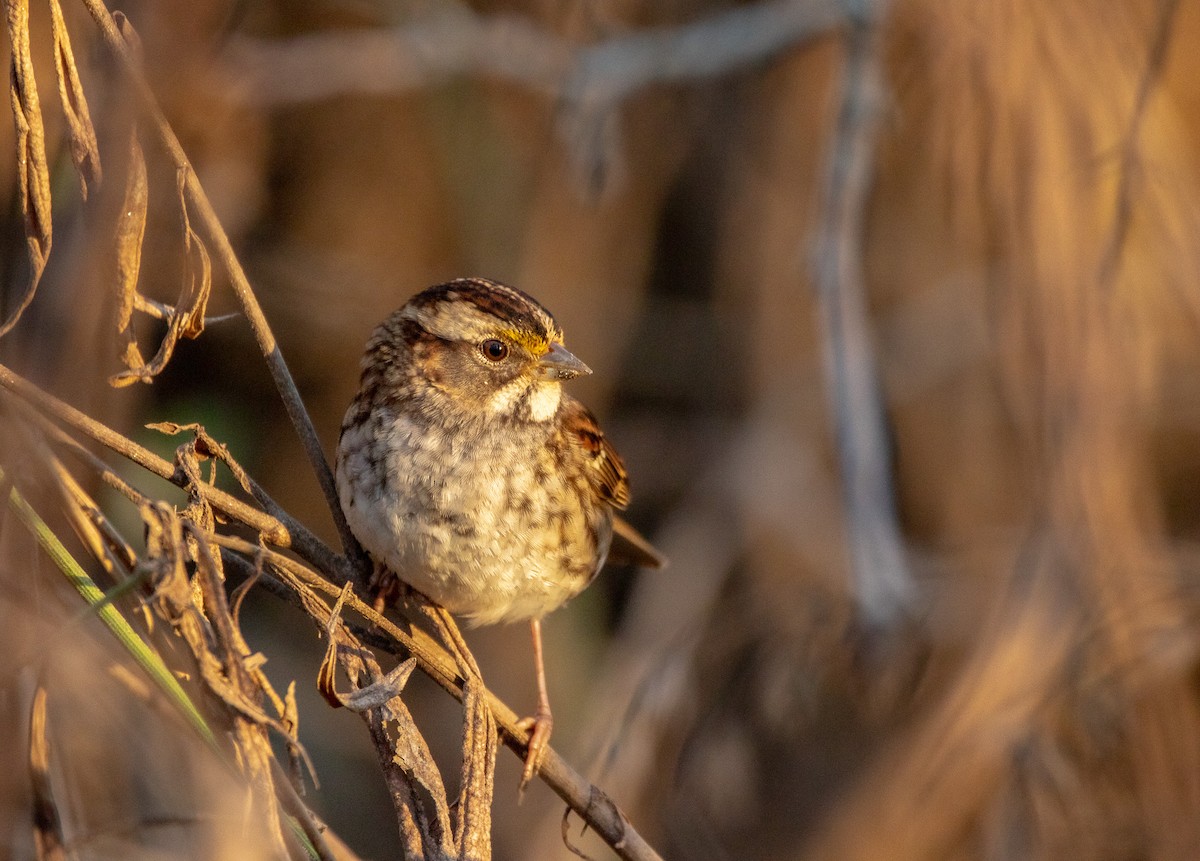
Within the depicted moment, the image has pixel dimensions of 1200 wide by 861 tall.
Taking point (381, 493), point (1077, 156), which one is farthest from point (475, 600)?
point (1077, 156)

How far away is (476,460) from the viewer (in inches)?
114

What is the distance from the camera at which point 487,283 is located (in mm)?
3129

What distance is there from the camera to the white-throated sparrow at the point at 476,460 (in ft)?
9.09

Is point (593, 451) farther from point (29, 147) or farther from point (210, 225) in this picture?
point (29, 147)

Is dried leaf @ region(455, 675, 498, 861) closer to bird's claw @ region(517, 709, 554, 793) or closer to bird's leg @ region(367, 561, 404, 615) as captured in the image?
bird's claw @ region(517, 709, 554, 793)

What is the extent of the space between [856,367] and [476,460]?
150 centimetres

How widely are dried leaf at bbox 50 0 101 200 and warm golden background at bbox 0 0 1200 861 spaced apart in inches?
1.9

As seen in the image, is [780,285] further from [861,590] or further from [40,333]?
[40,333]

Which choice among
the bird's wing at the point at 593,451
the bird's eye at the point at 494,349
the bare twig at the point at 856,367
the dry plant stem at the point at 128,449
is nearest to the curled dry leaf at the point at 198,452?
the dry plant stem at the point at 128,449

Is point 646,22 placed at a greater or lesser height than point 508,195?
greater

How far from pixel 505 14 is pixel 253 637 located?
8.76 feet

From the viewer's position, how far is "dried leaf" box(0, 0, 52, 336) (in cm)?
191

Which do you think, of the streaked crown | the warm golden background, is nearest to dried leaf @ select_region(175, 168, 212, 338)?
the warm golden background

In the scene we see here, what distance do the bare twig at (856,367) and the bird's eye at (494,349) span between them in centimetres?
116
